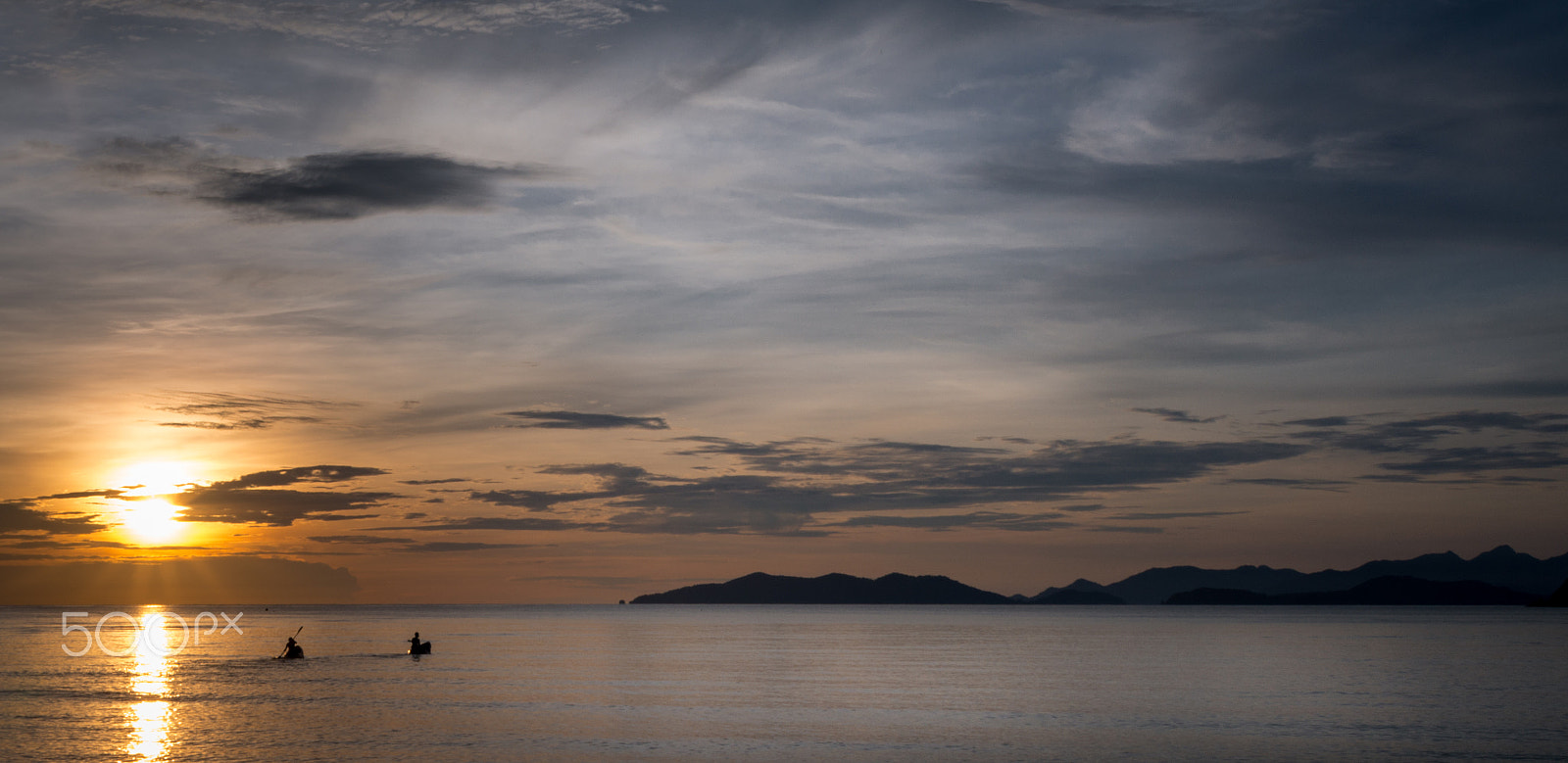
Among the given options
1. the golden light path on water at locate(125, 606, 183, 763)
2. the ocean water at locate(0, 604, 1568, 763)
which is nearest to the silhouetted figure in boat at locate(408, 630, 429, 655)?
the ocean water at locate(0, 604, 1568, 763)

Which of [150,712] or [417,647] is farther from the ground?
[150,712]

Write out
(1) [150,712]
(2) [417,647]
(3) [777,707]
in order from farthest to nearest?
(2) [417,647] < (3) [777,707] < (1) [150,712]

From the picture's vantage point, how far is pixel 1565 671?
93312mm

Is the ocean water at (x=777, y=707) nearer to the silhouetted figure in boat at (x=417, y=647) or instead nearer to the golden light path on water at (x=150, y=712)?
the golden light path on water at (x=150, y=712)

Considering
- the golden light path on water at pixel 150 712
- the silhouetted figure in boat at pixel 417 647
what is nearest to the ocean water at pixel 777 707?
the golden light path on water at pixel 150 712

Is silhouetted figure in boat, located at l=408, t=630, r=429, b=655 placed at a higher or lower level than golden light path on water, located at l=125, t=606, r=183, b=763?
lower

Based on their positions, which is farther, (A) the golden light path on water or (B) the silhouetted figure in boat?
(B) the silhouetted figure in boat

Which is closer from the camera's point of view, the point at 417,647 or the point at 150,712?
the point at 150,712

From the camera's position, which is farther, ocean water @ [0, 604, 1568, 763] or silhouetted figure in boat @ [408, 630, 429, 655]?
silhouetted figure in boat @ [408, 630, 429, 655]

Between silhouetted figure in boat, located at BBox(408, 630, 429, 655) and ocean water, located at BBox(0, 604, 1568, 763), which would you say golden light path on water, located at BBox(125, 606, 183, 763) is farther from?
silhouetted figure in boat, located at BBox(408, 630, 429, 655)

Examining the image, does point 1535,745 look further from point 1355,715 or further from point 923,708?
point 923,708

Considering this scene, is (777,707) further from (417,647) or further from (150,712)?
(417,647)

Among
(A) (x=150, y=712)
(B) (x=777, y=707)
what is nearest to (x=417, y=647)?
(A) (x=150, y=712)

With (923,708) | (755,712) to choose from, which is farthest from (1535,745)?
(755,712)
